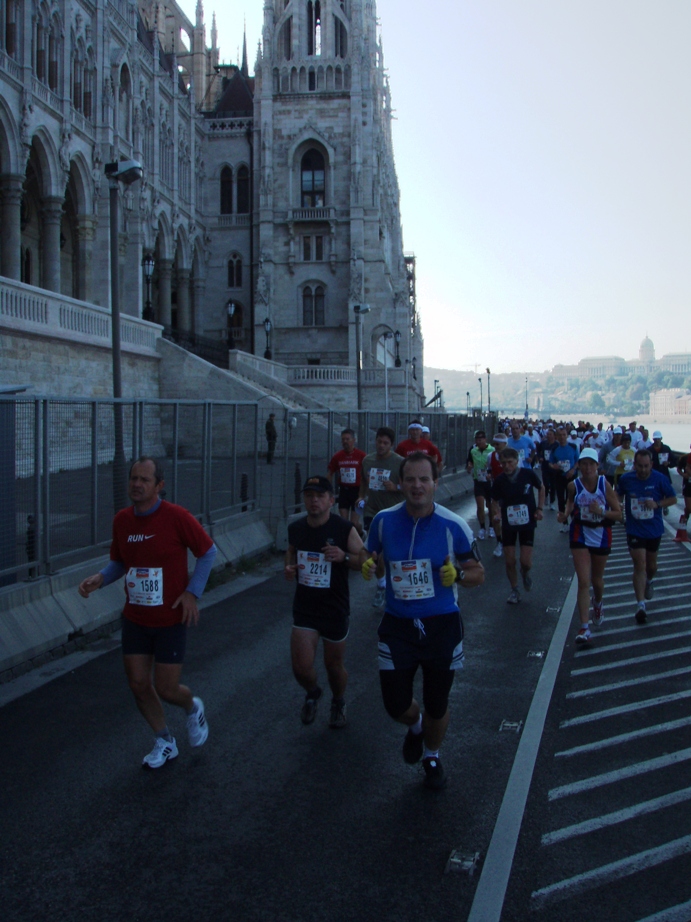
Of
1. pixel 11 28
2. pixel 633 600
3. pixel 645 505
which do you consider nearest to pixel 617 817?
pixel 645 505

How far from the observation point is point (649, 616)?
31.1ft

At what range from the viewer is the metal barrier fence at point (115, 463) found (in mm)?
8242

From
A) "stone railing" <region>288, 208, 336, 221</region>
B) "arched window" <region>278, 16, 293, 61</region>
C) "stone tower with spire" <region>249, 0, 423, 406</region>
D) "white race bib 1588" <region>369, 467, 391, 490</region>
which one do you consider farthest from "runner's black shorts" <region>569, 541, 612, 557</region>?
"arched window" <region>278, 16, 293, 61</region>

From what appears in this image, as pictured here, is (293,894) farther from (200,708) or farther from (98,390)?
(98,390)

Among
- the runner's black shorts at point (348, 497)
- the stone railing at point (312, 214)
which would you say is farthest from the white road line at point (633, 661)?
the stone railing at point (312, 214)

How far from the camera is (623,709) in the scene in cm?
631

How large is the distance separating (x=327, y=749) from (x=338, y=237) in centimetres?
5197

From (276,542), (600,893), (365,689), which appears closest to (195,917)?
(600,893)

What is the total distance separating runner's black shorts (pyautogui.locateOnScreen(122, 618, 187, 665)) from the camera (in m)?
5.31

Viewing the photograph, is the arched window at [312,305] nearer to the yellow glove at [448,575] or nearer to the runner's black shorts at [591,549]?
the runner's black shorts at [591,549]

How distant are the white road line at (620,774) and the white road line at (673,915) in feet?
3.64

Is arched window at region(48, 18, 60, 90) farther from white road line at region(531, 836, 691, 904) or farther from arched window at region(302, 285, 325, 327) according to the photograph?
white road line at region(531, 836, 691, 904)

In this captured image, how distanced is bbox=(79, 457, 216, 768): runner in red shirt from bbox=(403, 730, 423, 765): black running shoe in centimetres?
141

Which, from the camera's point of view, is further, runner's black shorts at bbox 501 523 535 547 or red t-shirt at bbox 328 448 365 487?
red t-shirt at bbox 328 448 365 487
